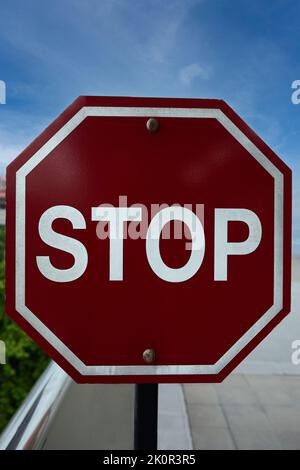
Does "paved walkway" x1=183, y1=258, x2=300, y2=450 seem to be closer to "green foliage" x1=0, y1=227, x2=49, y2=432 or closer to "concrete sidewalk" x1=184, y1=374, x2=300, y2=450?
"concrete sidewalk" x1=184, y1=374, x2=300, y2=450

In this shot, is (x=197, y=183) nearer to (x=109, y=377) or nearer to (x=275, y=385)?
(x=109, y=377)

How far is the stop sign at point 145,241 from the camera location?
1.78 ft

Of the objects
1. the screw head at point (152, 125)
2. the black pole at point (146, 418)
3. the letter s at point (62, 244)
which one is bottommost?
the black pole at point (146, 418)

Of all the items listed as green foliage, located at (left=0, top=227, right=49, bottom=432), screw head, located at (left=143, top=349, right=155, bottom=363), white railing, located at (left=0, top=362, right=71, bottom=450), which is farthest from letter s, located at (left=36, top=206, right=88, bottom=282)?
green foliage, located at (left=0, top=227, right=49, bottom=432)

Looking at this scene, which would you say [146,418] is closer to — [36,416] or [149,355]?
[149,355]

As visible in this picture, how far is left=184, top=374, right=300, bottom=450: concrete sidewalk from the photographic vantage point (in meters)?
2.07

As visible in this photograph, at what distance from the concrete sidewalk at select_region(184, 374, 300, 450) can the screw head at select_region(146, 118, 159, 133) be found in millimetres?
1837

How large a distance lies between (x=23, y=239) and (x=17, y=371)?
4429 mm

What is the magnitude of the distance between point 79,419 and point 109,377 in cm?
155

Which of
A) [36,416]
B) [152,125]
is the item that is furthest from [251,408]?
[152,125]

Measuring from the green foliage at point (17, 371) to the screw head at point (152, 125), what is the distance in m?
4.00

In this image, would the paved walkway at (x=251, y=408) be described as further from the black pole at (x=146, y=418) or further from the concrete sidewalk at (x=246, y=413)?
the black pole at (x=146, y=418)

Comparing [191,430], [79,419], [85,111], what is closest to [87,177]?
[85,111]

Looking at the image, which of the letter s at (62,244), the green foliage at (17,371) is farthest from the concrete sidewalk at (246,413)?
the green foliage at (17,371)
